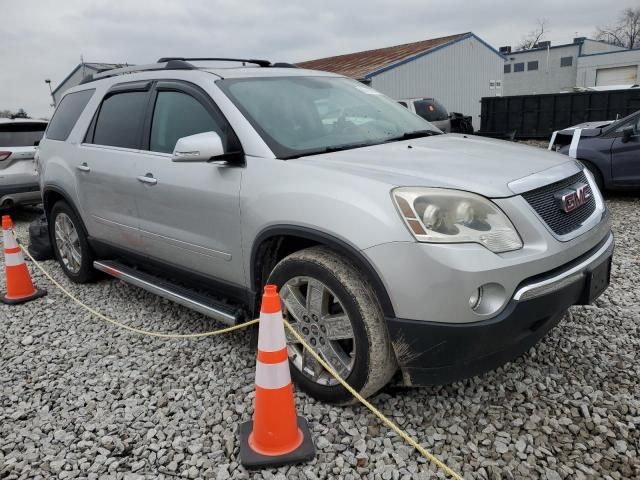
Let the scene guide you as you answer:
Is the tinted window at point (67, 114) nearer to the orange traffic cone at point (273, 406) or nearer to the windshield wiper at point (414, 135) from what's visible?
the windshield wiper at point (414, 135)

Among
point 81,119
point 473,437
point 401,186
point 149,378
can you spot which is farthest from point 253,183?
point 81,119

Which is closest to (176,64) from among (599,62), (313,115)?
(313,115)

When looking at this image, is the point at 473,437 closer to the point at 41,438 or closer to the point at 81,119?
the point at 41,438

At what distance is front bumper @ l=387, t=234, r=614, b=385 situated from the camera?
2.32 m

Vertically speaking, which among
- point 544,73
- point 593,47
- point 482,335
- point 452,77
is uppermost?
point 593,47

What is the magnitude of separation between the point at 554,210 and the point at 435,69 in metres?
25.8

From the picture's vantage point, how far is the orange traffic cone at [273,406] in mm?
2336

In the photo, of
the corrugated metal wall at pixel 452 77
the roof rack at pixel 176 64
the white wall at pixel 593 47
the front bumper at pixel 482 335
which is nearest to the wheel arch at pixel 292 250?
the front bumper at pixel 482 335

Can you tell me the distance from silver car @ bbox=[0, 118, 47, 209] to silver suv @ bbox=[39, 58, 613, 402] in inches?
202

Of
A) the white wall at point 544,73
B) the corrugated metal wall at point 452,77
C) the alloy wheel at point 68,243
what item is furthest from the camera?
the white wall at point 544,73

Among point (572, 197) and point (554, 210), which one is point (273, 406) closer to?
point (554, 210)

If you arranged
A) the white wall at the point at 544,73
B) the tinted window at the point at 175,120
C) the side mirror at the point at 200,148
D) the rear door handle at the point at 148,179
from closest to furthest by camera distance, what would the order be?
the side mirror at the point at 200,148, the tinted window at the point at 175,120, the rear door handle at the point at 148,179, the white wall at the point at 544,73

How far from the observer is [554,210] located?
8.51ft

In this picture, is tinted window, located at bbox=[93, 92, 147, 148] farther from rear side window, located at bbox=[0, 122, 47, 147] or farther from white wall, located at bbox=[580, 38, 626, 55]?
white wall, located at bbox=[580, 38, 626, 55]
